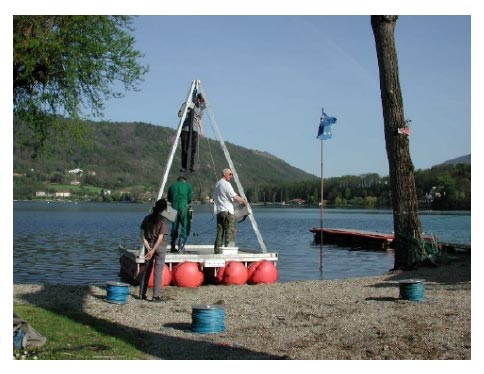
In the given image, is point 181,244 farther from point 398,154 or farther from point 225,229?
point 398,154

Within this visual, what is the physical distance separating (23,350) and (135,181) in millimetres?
143881

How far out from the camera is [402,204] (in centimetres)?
1728

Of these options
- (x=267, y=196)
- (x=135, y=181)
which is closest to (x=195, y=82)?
(x=267, y=196)

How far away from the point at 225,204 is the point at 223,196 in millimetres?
189

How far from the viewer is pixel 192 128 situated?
52.8 ft

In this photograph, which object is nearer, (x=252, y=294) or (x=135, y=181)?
(x=252, y=294)

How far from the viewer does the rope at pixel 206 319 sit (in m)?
9.54

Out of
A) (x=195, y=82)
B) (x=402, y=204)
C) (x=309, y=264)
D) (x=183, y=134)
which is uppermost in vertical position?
(x=195, y=82)

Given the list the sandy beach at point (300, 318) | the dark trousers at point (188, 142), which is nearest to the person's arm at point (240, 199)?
the dark trousers at point (188, 142)

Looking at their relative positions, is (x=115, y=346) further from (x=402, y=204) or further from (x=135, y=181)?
(x=135, y=181)

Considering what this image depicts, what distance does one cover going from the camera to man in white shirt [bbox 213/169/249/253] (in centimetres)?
1542

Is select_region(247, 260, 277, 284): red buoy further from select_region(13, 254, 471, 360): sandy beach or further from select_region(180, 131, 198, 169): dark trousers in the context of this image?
select_region(180, 131, 198, 169): dark trousers

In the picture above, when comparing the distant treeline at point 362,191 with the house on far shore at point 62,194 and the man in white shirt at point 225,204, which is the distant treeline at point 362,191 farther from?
the man in white shirt at point 225,204
